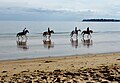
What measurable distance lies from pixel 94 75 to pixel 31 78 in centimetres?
218

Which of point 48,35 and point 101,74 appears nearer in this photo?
point 101,74

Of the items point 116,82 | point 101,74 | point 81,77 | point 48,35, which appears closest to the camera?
point 116,82

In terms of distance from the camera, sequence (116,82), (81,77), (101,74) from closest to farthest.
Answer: (116,82) → (81,77) → (101,74)

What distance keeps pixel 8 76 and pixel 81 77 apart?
2550 millimetres

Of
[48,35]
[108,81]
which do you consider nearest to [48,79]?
[108,81]

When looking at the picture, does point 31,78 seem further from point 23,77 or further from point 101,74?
point 101,74

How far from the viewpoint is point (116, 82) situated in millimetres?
9180

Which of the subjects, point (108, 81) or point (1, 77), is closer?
point (108, 81)

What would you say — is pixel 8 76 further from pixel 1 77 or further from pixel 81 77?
pixel 81 77

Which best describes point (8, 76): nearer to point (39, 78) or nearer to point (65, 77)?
point (39, 78)

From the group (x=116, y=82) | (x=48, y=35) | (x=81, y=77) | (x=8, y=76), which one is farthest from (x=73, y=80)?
(x=48, y=35)

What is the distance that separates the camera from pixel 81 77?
9.88 m

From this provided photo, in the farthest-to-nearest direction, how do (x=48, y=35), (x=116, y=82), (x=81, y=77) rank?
1. (x=48, y=35)
2. (x=81, y=77)
3. (x=116, y=82)

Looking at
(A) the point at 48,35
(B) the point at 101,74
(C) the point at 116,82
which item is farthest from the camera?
(A) the point at 48,35
